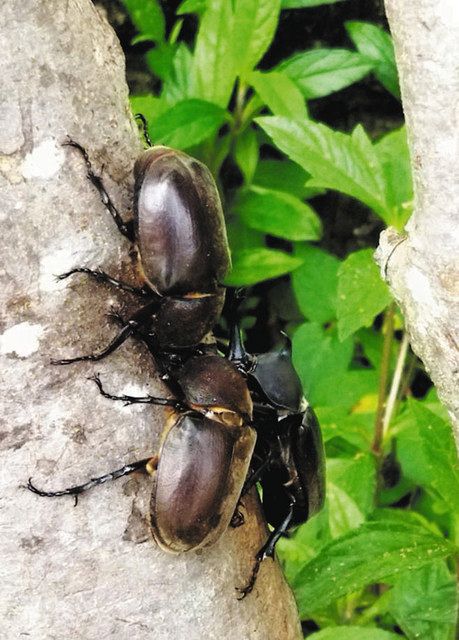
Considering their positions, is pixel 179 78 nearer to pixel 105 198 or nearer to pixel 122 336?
pixel 105 198

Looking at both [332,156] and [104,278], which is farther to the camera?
[332,156]

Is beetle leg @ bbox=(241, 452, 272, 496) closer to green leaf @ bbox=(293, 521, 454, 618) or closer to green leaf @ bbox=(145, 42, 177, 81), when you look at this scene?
green leaf @ bbox=(293, 521, 454, 618)

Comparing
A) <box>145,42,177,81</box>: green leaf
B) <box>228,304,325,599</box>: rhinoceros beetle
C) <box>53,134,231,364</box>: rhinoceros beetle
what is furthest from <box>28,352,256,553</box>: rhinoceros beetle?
<box>145,42,177,81</box>: green leaf

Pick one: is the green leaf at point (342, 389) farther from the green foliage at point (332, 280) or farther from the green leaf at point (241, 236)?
the green leaf at point (241, 236)

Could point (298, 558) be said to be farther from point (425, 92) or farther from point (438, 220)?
point (425, 92)

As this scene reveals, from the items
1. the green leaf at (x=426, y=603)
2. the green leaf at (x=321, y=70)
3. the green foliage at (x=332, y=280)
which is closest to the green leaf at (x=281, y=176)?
the green foliage at (x=332, y=280)

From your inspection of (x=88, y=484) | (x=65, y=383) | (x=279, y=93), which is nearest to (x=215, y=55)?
(x=279, y=93)
